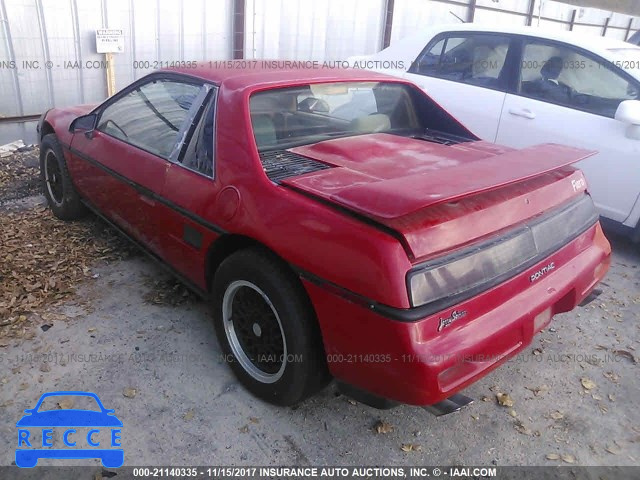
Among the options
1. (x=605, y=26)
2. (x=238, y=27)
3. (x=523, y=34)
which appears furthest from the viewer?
(x=605, y=26)

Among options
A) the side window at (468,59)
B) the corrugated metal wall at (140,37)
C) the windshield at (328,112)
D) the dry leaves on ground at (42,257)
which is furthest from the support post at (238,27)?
the windshield at (328,112)

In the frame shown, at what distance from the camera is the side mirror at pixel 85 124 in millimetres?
3728

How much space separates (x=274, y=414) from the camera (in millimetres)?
2480

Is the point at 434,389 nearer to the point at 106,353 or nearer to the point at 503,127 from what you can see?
the point at 106,353

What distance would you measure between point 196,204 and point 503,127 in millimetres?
3080

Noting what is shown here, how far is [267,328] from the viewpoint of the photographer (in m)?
2.43

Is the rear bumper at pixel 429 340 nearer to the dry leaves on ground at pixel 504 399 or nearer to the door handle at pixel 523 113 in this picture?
the dry leaves on ground at pixel 504 399

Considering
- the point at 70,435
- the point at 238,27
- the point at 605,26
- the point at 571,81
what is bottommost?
the point at 70,435

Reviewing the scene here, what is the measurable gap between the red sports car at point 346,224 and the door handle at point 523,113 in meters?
1.33

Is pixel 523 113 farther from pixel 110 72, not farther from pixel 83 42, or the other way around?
pixel 83 42

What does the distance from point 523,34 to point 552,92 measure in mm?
601

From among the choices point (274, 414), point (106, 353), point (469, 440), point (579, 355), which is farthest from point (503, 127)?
point (106, 353)

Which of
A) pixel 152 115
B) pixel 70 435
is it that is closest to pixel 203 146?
pixel 152 115

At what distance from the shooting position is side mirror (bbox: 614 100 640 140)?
3.78m
